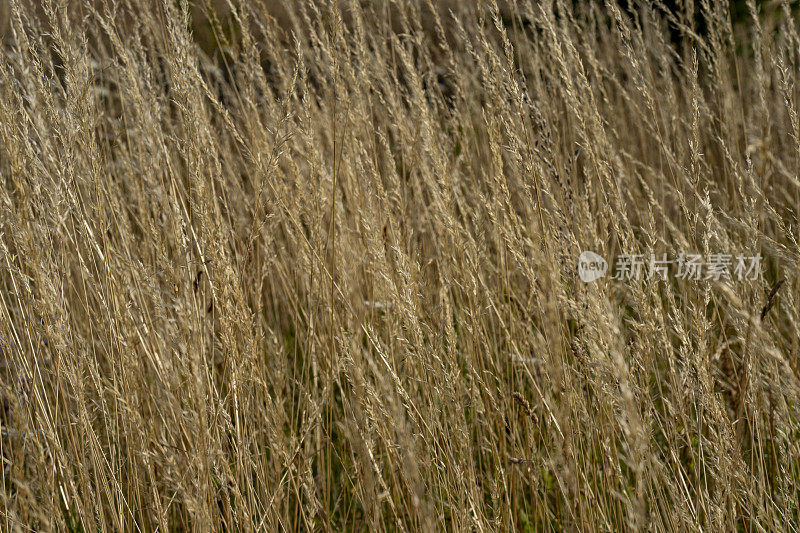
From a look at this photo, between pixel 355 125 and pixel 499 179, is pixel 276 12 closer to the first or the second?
pixel 355 125

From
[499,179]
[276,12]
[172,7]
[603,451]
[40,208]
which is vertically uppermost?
[276,12]

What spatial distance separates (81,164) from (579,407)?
4.21ft

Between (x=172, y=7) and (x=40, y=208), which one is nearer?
(x=40, y=208)

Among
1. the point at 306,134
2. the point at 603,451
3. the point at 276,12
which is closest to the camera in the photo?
the point at 603,451

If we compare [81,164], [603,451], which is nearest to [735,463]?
[603,451]

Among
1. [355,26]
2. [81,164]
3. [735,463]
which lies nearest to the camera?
[735,463]

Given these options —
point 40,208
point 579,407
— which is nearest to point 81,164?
point 40,208

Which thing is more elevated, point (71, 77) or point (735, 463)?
point (71, 77)

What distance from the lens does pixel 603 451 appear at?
1.27 m

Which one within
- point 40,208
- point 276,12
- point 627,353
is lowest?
point 627,353

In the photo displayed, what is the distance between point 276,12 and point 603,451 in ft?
18.4

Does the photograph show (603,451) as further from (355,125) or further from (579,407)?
(355,125)

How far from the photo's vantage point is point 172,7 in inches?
58.6

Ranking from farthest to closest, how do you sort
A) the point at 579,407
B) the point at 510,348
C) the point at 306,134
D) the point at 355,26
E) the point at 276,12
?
the point at 276,12 < the point at 355,26 < the point at 510,348 < the point at 306,134 < the point at 579,407
